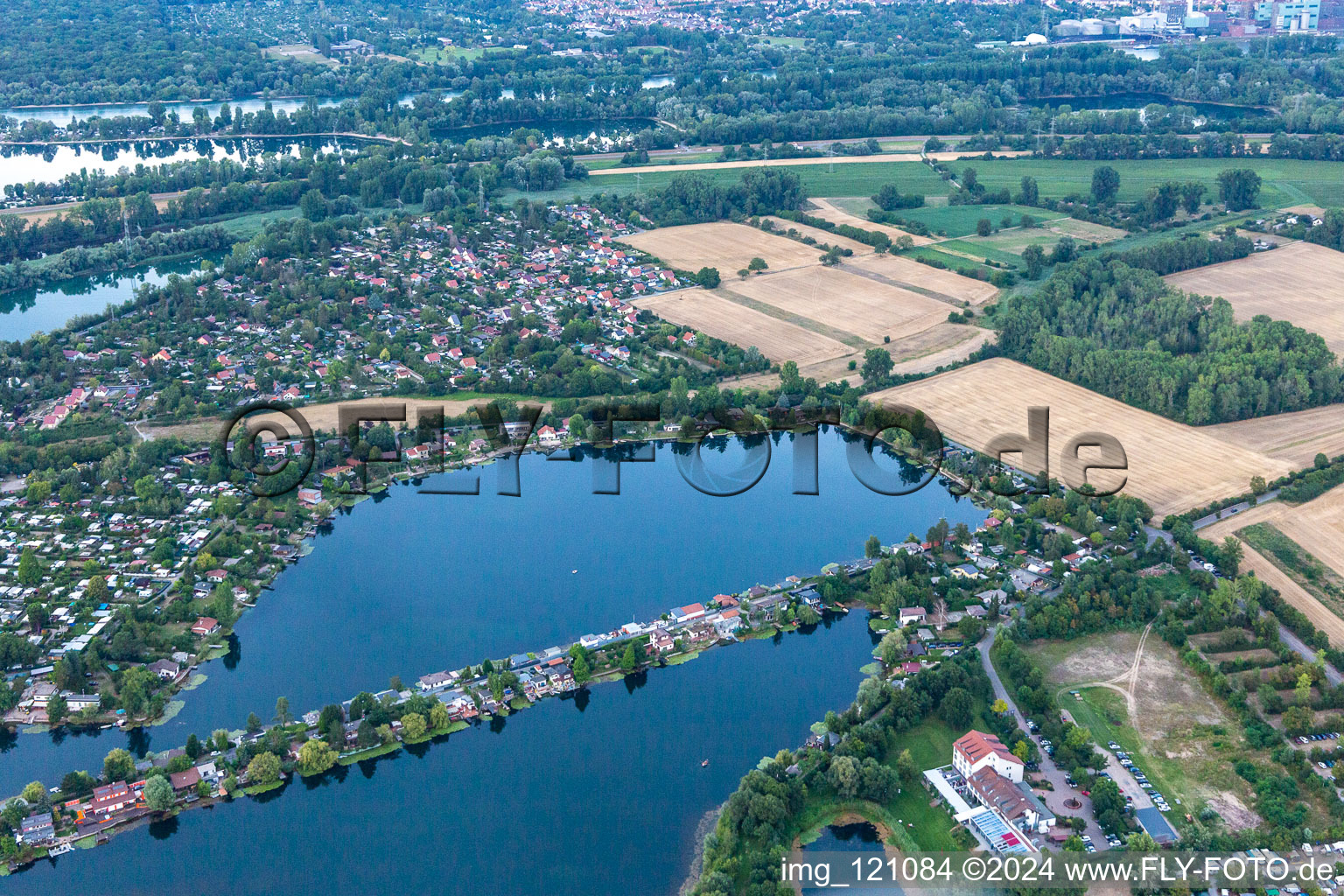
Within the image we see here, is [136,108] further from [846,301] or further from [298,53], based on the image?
[846,301]

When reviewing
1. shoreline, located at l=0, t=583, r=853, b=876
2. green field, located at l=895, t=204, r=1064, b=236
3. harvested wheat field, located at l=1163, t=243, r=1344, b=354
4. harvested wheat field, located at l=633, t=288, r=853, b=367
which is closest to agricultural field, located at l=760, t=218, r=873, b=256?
green field, located at l=895, t=204, r=1064, b=236

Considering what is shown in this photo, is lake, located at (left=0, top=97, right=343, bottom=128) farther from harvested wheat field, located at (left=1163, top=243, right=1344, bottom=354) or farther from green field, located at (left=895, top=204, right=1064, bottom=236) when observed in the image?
harvested wheat field, located at (left=1163, top=243, right=1344, bottom=354)

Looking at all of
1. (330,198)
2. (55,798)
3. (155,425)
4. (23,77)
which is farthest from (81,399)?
(23,77)

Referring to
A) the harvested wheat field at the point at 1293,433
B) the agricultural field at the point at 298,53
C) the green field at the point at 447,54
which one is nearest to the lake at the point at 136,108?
the agricultural field at the point at 298,53

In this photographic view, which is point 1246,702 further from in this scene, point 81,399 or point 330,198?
point 330,198

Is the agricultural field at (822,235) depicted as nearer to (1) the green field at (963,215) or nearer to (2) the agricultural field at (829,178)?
(1) the green field at (963,215)
